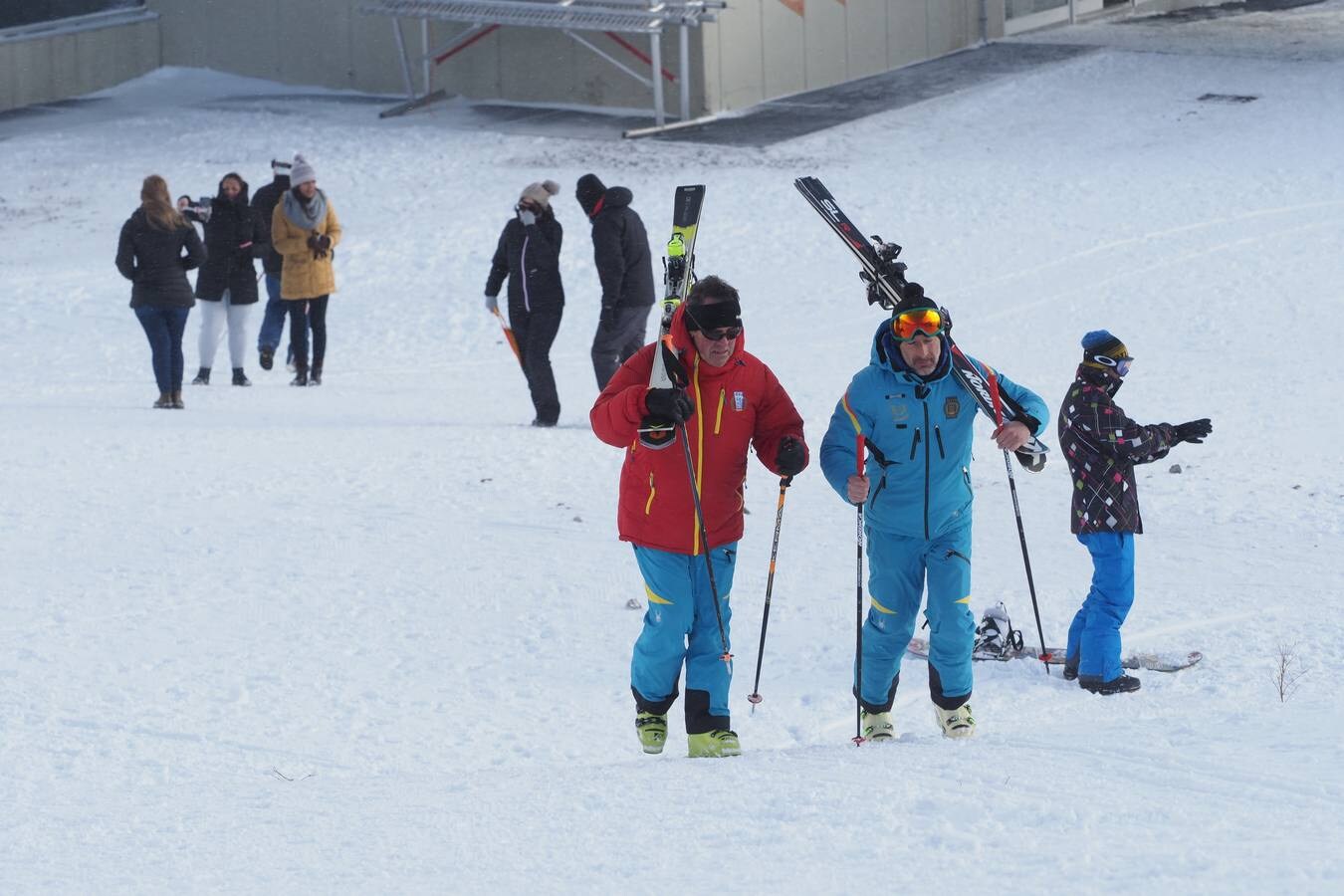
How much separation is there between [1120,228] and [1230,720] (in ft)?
35.0

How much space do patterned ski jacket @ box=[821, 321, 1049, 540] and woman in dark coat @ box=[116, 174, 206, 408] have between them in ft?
22.8

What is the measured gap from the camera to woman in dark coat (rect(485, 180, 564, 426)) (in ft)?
34.7

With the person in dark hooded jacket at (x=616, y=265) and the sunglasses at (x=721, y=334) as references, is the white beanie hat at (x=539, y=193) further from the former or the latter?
the sunglasses at (x=721, y=334)

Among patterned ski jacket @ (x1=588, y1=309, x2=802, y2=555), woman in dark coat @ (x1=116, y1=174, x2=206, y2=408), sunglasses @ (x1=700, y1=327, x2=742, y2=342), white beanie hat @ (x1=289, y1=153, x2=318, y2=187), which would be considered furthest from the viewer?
white beanie hat @ (x1=289, y1=153, x2=318, y2=187)

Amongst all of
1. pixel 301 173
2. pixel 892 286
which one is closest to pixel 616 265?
pixel 301 173

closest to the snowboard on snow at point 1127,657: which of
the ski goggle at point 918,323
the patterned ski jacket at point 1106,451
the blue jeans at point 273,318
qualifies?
the patterned ski jacket at point 1106,451

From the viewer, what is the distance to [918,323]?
5.41 meters

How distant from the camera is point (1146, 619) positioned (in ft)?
23.9

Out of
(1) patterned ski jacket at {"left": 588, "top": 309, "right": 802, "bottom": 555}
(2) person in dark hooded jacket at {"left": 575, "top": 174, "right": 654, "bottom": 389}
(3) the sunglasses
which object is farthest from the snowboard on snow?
(2) person in dark hooded jacket at {"left": 575, "top": 174, "right": 654, "bottom": 389}

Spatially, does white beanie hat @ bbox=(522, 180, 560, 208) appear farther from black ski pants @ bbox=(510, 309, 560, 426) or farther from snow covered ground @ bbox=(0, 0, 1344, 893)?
snow covered ground @ bbox=(0, 0, 1344, 893)

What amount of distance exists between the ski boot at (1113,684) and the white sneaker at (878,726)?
1053 mm

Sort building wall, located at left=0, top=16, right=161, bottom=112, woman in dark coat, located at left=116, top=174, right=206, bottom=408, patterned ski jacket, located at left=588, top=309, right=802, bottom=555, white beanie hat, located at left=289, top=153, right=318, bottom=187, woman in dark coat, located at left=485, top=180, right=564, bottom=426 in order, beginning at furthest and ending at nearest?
1. building wall, located at left=0, top=16, right=161, bottom=112
2. white beanie hat, located at left=289, top=153, right=318, bottom=187
3. woman in dark coat, located at left=116, top=174, right=206, bottom=408
4. woman in dark coat, located at left=485, top=180, right=564, bottom=426
5. patterned ski jacket, located at left=588, top=309, right=802, bottom=555

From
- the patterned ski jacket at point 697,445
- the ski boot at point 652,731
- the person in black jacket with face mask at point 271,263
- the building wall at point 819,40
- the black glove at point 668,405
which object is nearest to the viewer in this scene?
the black glove at point 668,405

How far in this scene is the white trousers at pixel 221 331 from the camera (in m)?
12.8
